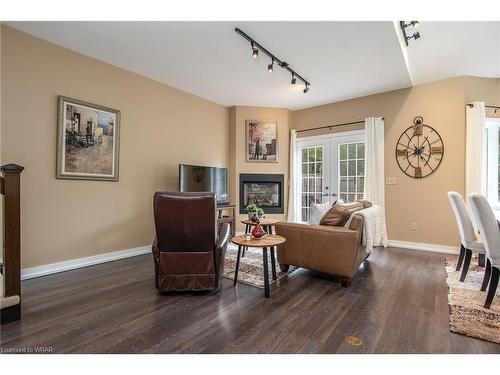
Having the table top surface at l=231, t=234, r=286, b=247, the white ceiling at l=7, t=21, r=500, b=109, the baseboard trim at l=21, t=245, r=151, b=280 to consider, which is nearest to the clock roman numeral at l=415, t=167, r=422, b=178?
the white ceiling at l=7, t=21, r=500, b=109

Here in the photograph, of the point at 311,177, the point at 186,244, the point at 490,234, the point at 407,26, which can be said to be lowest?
the point at 186,244

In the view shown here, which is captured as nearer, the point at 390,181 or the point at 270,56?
the point at 270,56

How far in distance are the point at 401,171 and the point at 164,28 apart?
14.1 ft

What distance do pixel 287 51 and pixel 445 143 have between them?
9.97 ft

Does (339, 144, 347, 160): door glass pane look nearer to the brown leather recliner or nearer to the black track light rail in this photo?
the black track light rail

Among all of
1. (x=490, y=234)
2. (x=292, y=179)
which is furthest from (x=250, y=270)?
(x=292, y=179)

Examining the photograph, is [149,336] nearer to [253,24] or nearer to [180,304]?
[180,304]

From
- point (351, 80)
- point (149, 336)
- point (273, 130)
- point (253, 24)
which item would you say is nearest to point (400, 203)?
point (351, 80)

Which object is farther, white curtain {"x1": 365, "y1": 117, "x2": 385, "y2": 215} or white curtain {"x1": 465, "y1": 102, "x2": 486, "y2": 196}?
white curtain {"x1": 365, "y1": 117, "x2": 385, "y2": 215}

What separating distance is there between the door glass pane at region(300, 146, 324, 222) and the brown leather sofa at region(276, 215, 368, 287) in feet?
8.43

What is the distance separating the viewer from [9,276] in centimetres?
198

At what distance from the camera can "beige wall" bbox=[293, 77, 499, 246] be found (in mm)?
4145

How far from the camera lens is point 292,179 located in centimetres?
571

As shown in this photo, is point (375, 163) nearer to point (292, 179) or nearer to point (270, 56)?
point (292, 179)
